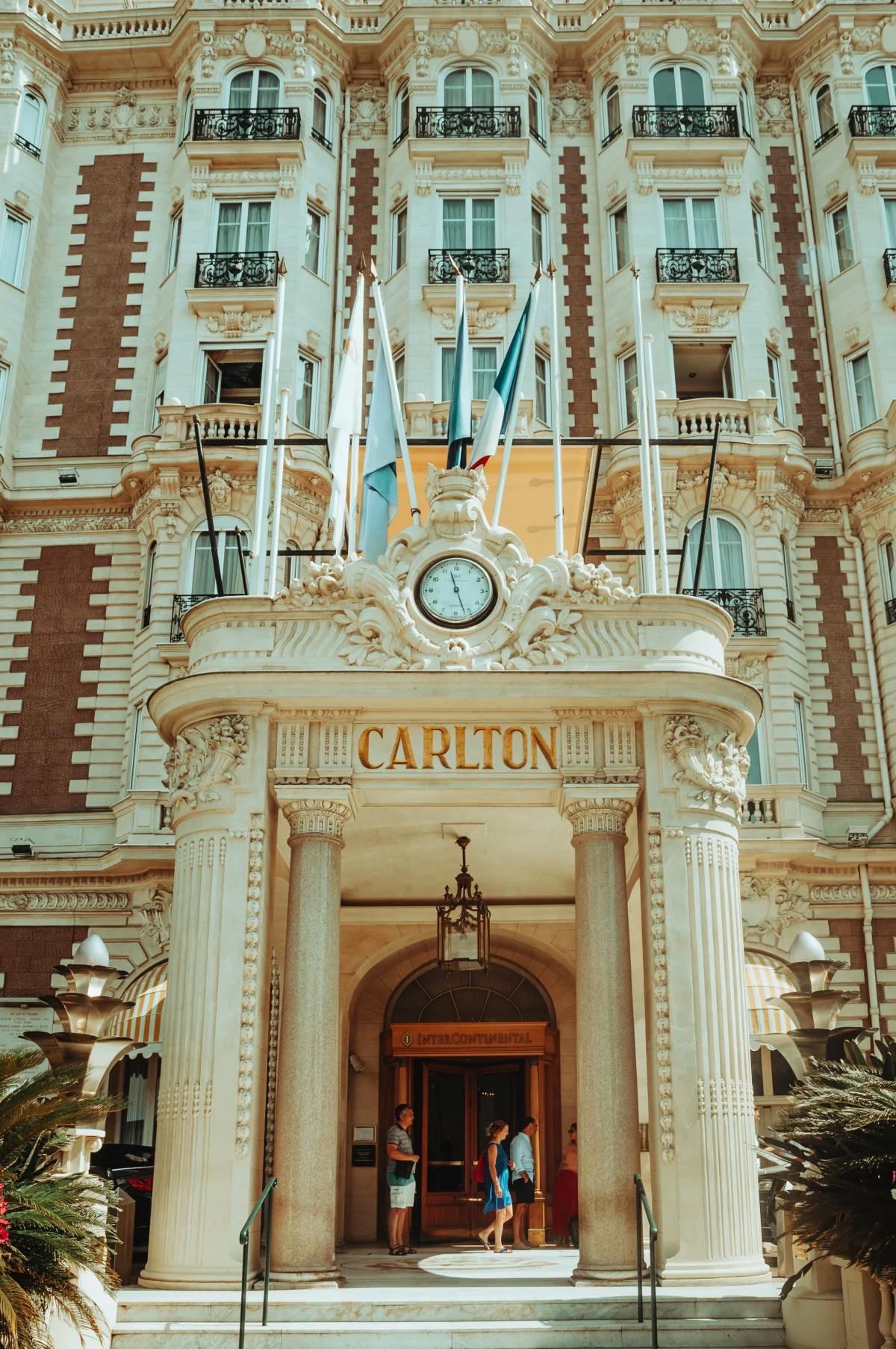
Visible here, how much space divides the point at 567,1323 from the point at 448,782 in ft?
17.9

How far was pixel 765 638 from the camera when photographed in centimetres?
2645

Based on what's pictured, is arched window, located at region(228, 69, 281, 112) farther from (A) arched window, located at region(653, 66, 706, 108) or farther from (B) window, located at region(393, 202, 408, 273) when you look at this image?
(A) arched window, located at region(653, 66, 706, 108)

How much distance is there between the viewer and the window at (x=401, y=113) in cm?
3238

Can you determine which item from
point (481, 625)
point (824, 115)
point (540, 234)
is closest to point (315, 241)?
point (540, 234)

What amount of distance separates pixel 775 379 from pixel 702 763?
1648cm

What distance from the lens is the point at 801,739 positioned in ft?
87.8

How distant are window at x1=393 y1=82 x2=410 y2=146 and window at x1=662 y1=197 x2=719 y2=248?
6168 millimetres

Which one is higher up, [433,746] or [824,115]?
[824,115]

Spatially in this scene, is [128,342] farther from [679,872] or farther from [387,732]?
[679,872]

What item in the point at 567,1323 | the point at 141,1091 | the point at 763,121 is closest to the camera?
the point at 567,1323

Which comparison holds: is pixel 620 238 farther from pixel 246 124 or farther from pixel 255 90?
pixel 255 90

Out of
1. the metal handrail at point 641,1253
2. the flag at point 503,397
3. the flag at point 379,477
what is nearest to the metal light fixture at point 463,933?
the metal handrail at point 641,1253

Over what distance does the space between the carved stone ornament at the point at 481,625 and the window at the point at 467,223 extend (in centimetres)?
1589

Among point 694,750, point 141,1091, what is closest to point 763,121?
point 694,750
